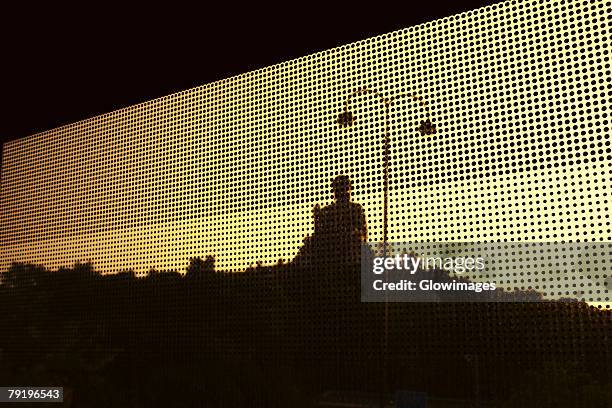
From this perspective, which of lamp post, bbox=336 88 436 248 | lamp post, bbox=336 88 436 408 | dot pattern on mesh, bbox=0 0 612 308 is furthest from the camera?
lamp post, bbox=336 88 436 248

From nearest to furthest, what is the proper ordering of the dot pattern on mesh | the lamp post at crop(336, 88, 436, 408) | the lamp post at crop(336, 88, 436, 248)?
the dot pattern on mesh < the lamp post at crop(336, 88, 436, 408) < the lamp post at crop(336, 88, 436, 248)

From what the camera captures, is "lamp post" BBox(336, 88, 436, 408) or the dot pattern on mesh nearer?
the dot pattern on mesh

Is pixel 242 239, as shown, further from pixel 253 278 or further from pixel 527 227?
pixel 527 227

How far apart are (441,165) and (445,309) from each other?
6.16 feet

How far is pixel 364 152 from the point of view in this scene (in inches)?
313

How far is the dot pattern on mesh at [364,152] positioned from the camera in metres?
6.69

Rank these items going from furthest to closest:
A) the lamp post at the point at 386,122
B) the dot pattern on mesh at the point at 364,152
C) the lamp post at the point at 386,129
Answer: the lamp post at the point at 386,122 < the lamp post at the point at 386,129 < the dot pattern on mesh at the point at 364,152

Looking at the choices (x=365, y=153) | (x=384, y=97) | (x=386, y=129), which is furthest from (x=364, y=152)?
(x=384, y=97)

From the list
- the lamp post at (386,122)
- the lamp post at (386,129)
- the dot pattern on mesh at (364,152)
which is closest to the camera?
the dot pattern on mesh at (364,152)

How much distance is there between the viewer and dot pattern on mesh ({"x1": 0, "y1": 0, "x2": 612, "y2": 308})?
22.0 feet

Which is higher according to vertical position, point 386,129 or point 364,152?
point 386,129

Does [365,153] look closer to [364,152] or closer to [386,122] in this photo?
[364,152]

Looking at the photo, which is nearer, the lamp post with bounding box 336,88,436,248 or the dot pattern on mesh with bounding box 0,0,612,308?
the dot pattern on mesh with bounding box 0,0,612,308

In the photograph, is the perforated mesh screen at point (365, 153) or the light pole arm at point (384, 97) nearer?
the perforated mesh screen at point (365, 153)
